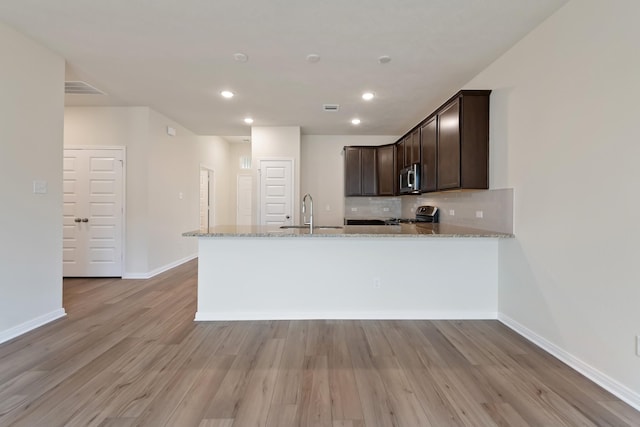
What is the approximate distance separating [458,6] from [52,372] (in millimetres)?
4036

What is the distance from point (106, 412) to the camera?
1685 mm

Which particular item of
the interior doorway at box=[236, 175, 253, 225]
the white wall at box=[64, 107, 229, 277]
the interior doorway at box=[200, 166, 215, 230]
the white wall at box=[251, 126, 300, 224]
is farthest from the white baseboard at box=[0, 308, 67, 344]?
the interior doorway at box=[236, 175, 253, 225]

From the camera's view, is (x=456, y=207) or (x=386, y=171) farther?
(x=386, y=171)

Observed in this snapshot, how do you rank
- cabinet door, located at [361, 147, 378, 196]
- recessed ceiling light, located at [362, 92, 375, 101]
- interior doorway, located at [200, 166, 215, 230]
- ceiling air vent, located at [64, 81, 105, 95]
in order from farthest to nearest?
1. interior doorway, located at [200, 166, 215, 230]
2. cabinet door, located at [361, 147, 378, 196]
3. recessed ceiling light, located at [362, 92, 375, 101]
4. ceiling air vent, located at [64, 81, 105, 95]

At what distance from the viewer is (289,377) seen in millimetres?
2033

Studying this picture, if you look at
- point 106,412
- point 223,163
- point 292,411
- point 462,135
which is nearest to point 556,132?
point 462,135

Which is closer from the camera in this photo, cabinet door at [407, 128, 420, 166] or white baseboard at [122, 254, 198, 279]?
cabinet door at [407, 128, 420, 166]

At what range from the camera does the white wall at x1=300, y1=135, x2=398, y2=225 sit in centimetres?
630

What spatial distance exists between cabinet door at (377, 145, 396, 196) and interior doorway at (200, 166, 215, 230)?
4040mm

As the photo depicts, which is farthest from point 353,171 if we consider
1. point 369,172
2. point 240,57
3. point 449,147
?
point 240,57

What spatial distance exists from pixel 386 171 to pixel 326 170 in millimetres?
1276

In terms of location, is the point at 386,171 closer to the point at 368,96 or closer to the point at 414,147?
the point at 414,147

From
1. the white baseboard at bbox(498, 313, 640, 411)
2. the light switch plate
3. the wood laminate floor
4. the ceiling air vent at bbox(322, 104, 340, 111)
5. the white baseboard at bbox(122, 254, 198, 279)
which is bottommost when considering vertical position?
the wood laminate floor

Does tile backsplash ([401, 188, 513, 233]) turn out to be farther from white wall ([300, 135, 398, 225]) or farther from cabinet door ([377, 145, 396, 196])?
white wall ([300, 135, 398, 225])
